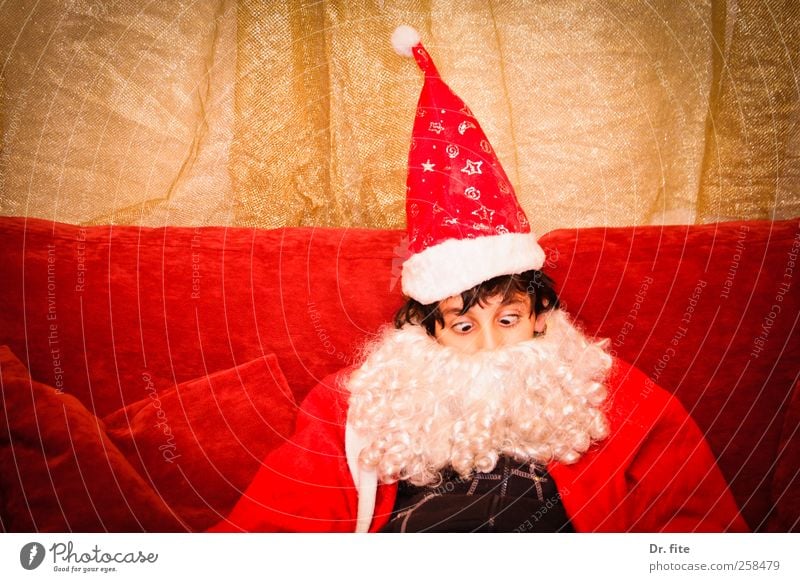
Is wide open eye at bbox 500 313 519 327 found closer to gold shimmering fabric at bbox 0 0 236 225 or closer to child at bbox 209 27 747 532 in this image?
child at bbox 209 27 747 532

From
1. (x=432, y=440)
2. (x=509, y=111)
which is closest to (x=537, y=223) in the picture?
(x=509, y=111)

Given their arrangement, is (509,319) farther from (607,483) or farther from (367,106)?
(367,106)

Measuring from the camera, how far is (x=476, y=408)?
715 millimetres

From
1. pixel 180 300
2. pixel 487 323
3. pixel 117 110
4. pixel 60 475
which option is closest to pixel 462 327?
pixel 487 323

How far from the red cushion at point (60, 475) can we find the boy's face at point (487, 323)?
411mm

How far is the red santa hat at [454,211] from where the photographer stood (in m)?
0.70

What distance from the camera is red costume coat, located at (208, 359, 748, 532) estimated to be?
694mm

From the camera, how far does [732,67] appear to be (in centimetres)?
93

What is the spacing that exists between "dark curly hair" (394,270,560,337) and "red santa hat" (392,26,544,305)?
0.04 ft

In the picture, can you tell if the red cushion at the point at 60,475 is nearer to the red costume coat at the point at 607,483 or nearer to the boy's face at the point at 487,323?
the red costume coat at the point at 607,483

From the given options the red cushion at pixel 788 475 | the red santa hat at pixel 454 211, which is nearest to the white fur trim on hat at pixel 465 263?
the red santa hat at pixel 454 211

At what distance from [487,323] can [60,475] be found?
0.53m
